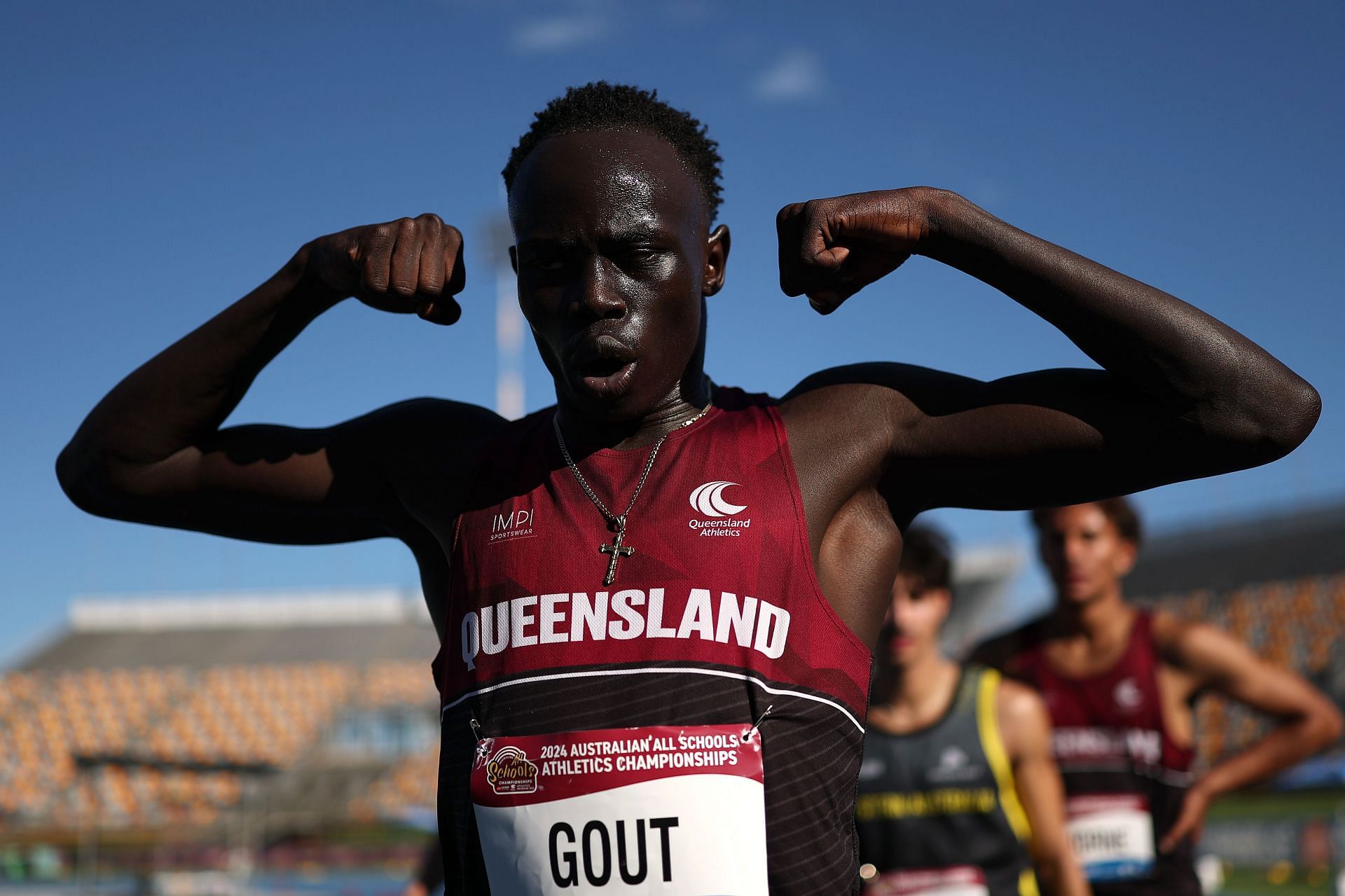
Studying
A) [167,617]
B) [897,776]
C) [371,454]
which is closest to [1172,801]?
[897,776]

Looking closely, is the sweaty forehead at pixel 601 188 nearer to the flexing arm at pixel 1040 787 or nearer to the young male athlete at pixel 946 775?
the young male athlete at pixel 946 775

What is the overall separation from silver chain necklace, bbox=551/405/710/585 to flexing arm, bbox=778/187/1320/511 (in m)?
0.27

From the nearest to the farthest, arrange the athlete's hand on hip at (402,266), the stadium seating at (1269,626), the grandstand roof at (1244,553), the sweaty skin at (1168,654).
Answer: the athlete's hand on hip at (402,266), the sweaty skin at (1168,654), the stadium seating at (1269,626), the grandstand roof at (1244,553)

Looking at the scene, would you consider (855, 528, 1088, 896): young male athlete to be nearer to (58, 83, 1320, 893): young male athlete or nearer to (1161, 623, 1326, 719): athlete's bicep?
(1161, 623, 1326, 719): athlete's bicep

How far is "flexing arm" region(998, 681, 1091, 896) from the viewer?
492cm

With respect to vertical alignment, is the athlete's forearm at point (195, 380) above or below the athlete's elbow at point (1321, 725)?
Result: above

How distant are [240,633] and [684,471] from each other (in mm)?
35974

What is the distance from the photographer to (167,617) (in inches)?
1459

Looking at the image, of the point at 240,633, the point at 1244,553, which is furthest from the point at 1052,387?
the point at 240,633

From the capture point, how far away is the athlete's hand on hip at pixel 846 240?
80.4 inches

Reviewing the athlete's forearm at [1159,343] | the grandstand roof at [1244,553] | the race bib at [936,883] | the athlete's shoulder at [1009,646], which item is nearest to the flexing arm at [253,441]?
the athlete's forearm at [1159,343]

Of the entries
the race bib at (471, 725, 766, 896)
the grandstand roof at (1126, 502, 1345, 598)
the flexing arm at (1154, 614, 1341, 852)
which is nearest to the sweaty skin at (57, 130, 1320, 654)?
the race bib at (471, 725, 766, 896)

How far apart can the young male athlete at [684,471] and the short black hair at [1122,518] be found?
3.62 m

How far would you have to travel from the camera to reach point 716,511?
80.6 inches
